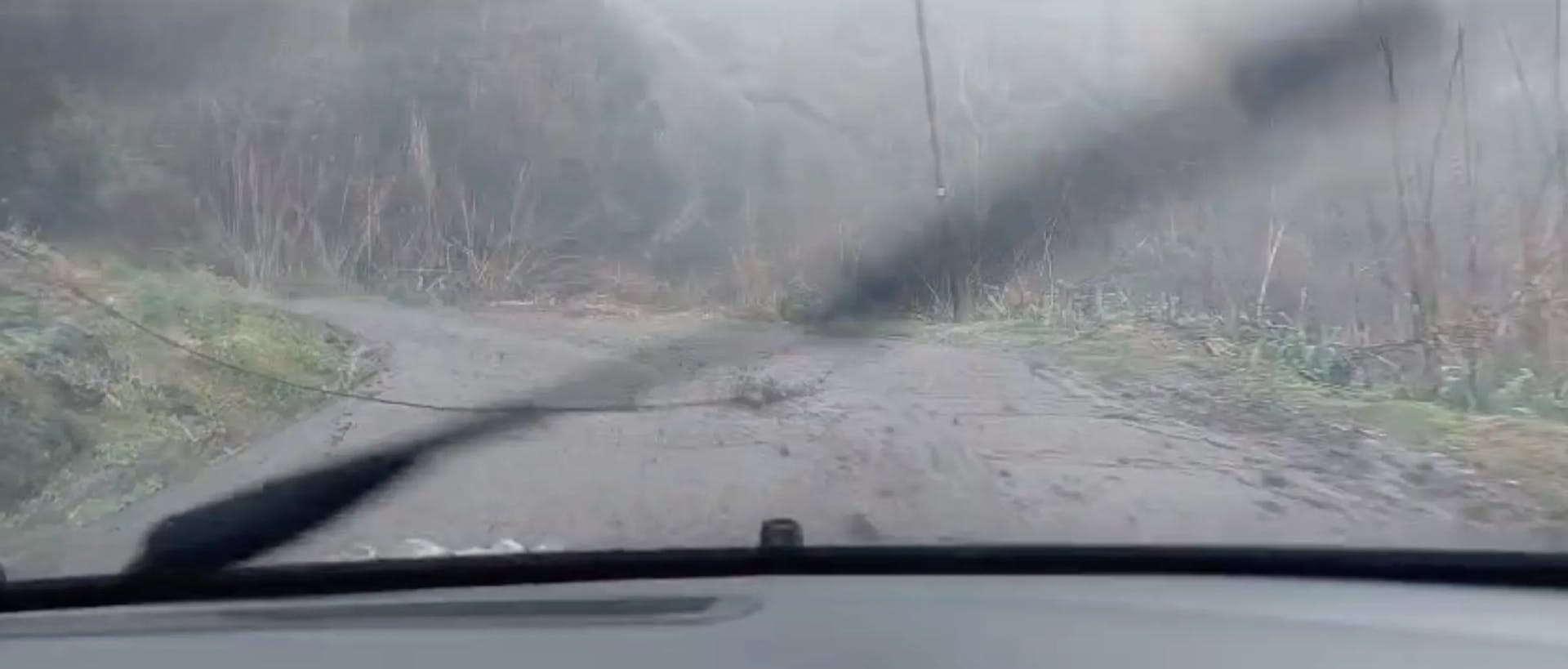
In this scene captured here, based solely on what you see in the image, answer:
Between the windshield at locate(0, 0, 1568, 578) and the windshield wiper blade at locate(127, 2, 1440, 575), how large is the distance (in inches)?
0.4

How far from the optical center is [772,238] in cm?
459

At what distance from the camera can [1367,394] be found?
4.32 m

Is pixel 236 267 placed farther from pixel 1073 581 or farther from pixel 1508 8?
pixel 1508 8

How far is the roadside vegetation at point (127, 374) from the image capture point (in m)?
4.27

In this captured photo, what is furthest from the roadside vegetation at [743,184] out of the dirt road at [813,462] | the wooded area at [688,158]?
the dirt road at [813,462]

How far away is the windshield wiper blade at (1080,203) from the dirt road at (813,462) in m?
0.05

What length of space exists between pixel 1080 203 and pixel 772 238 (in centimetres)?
75

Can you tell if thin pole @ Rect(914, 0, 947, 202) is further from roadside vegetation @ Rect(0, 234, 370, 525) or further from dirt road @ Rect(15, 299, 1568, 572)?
roadside vegetation @ Rect(0, 234, 370, 525)

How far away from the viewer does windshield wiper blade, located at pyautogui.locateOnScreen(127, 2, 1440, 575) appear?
407 centimetres

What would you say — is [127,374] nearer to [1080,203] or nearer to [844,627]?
[844,627]

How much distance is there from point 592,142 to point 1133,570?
170 centimetres

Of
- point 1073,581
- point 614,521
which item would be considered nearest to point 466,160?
point 614,521

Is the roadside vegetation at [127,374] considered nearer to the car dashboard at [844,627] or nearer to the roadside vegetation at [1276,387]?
the car dashboard at [844,627]

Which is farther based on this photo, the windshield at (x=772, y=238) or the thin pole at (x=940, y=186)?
the thin pole at (x=940, y=186)
